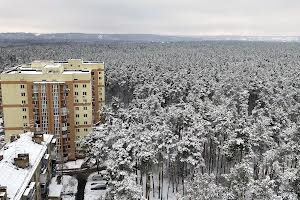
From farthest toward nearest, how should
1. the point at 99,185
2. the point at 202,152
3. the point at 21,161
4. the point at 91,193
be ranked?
the point at 202,152 → the point at 99,185 → the point at 91,193 → the point at 21,161

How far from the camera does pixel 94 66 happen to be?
78.2 m

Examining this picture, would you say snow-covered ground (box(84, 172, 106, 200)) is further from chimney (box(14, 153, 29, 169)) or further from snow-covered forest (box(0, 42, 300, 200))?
chimney (box(14, 153, 29, 169))

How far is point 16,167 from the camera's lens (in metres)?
36.5

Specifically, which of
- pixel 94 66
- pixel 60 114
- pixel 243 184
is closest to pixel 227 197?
pixel 243 184

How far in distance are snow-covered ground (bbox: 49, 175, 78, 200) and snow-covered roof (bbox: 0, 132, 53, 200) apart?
4.99 m

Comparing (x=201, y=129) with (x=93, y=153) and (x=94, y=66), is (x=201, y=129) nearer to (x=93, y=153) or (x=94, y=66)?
(x=93, y=153)

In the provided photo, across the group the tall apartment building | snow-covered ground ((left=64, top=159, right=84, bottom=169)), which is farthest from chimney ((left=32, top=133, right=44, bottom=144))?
snow-covered ground ((left=64, top=159, right=84, bottom=169))

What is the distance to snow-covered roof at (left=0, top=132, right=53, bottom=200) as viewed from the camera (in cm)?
3231

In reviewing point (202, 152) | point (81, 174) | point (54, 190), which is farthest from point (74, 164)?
point (202, 152)

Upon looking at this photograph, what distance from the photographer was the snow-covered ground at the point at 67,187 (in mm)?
44969

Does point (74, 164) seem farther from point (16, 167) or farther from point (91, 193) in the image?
point (16, 167)

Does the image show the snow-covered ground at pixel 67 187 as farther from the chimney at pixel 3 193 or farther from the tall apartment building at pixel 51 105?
the chimney at pixel 3 193

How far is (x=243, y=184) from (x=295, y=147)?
517 inches

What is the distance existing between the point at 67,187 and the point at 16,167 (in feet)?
53.8
